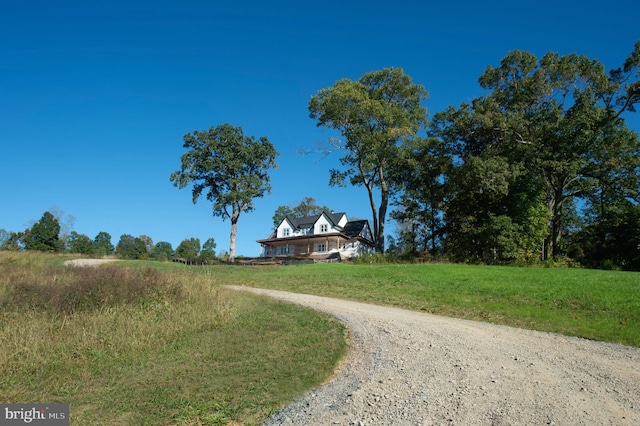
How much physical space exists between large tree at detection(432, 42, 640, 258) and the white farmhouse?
1953cm

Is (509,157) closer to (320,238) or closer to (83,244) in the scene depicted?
(320,238)

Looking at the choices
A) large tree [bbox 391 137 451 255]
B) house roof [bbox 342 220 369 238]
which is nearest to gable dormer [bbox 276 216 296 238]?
house roof [bbox 342 220 369 238]

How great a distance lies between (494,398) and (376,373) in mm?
1790

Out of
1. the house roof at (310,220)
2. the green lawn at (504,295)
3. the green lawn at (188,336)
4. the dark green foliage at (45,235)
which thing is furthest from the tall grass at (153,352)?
the dark green foliage at (45,235)

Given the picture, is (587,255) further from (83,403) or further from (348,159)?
(83,403)

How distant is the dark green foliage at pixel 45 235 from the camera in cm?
5322

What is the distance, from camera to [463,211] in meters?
36.1

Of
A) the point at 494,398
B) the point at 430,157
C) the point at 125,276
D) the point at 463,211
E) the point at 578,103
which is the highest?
the point at 578,103

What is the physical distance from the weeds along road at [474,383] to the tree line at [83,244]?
32971 millimetres

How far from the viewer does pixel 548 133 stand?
1260 inches

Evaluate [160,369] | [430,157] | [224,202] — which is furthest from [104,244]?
[160,369]

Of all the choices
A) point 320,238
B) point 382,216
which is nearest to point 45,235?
point 320,238

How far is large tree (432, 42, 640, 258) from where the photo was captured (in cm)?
3069

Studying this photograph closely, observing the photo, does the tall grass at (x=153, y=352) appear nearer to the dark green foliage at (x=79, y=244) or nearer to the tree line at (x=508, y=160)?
the tree line at (x=508, y=160)
